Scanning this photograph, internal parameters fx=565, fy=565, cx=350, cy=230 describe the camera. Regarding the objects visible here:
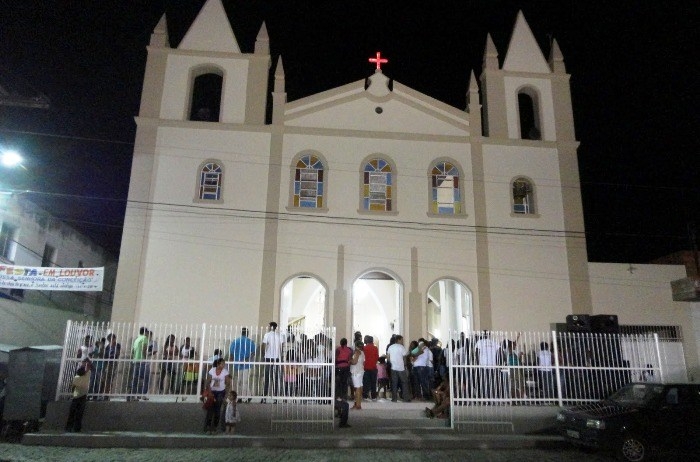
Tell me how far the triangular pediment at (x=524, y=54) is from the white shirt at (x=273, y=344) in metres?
12.3

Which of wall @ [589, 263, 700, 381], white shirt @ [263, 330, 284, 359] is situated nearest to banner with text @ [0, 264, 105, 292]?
white shirt @ [263, 330, 284, 359]

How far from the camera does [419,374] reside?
13094 millimetres

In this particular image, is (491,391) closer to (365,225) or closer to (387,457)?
(387,457)

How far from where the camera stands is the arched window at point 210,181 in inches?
661

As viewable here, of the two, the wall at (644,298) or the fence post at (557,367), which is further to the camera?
the wall at (644,298)

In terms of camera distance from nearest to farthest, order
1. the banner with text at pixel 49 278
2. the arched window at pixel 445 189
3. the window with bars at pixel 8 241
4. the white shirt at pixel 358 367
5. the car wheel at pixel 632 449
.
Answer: the car wheel at pixel 632 449, the white shirt at pixel 358 367, the banner with text at pixel 49 278, the arched window at pixel 445 189, the window with bars at pixel 8 241

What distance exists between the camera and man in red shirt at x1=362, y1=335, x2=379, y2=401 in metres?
13.1

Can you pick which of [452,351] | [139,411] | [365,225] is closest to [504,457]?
[452,351]

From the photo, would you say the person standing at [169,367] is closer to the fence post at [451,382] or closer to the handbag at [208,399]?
the handbag at [208,399]

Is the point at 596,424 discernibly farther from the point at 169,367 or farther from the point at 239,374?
the point at 169,367

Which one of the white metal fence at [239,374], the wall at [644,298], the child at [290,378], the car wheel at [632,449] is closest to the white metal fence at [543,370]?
the car wheel at [632,449]

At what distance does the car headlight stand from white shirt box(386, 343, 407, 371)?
441 centimetres

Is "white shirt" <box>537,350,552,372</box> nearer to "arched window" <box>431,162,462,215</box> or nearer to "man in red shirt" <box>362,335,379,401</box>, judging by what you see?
"man in red shirt" <box>362,335,379,401</box>

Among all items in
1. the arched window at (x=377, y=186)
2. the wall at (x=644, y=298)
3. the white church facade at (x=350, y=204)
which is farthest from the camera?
the arched window at (x=377, y=186)
